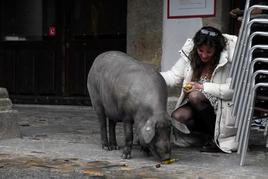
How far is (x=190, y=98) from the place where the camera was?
19.0 ft

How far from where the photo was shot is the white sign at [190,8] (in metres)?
8.02

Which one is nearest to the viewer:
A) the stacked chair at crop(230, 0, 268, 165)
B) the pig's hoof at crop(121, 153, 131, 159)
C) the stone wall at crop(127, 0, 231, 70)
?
the stacked chair at crop(230, 0, 268, 165)

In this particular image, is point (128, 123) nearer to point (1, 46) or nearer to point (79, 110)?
point (79, 110)

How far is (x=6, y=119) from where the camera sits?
649 cm

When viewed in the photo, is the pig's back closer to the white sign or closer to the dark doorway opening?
the white sign

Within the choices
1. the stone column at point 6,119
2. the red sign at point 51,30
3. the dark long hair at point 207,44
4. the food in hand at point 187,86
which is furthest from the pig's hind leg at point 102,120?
the red sign at point 51,30

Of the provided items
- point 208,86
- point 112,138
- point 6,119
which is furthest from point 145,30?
point 208,86

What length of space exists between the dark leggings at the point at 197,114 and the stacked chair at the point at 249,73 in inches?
20.8

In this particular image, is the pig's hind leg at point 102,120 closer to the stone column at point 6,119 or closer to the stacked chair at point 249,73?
the stone column at point 6,119

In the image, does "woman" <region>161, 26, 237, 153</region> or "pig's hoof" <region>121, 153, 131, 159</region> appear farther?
"woman" <region>161, 26, 237, 153</region>

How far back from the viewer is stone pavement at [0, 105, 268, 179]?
483 centimetres

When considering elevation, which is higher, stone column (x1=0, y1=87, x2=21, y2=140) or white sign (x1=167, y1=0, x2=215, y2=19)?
white sign (x1=167, y1=0, x2=215, y2=19)

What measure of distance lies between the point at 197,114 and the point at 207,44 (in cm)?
73

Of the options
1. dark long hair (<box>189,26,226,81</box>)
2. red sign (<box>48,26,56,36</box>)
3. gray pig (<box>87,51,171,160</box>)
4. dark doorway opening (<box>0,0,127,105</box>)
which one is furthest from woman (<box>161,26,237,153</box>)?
red sign (<box>48,26,56,36</box>)
